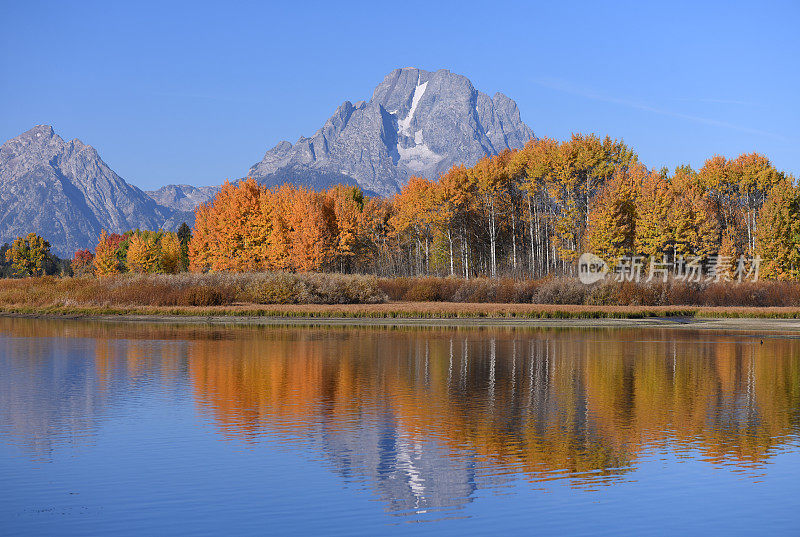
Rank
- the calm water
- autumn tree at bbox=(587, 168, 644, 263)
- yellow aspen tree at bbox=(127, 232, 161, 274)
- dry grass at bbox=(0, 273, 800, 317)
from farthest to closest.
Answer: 1. yellow aspen tree at bbox=(127, 232, 161, 274)
2. autumn tree at bbox=(587, 168, 644, 263)
3. dry grass at bbox=(0, 273, 800, 317)
4. the calm water

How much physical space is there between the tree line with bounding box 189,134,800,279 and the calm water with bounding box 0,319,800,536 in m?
49.9

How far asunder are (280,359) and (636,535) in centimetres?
1913

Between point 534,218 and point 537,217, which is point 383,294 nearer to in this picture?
point 537,217

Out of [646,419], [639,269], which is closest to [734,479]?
[646,419]

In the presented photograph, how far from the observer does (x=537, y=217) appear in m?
83.0

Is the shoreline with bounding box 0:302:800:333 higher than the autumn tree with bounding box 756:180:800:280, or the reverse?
the autumn tree with bounding box 756:180:800:280

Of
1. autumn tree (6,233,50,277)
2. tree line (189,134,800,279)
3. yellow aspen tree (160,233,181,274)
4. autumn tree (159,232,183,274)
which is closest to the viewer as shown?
tree line (189,134,800,279)

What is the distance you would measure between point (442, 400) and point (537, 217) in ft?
214

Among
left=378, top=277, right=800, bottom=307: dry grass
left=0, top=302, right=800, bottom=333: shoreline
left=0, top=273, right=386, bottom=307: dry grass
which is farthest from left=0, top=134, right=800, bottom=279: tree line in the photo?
left=0, top=273, right=386, bottom=307: dry grass

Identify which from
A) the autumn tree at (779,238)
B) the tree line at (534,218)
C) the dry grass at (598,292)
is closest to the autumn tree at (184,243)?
the tree line at (534,218)

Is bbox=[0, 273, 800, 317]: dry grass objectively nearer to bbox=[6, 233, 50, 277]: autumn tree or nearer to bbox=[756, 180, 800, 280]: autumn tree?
bbox=[756, 180, 800, 280]: autumn tree

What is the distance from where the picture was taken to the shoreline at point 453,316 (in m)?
47.8

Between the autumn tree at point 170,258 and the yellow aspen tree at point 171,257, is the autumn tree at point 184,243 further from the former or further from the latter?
the yellow aspen tree at point 171,257

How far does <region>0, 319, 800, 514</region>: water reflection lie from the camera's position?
13594mm
